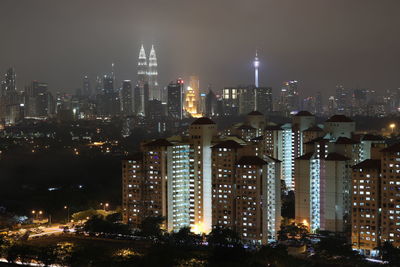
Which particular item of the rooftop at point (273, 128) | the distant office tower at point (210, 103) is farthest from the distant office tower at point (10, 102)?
the rooftop at point (273, 128)

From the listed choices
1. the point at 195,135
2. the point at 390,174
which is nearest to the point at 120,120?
the point at 195,135

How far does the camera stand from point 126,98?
127 feet

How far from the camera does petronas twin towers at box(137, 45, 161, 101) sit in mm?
39594

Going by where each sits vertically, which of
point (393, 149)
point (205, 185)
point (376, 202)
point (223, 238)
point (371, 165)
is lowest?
point (223, 238)

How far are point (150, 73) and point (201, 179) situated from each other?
94.7 feet

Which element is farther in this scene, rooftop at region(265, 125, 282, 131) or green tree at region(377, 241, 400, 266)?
rooftop at region(265, 125, 282, 131)

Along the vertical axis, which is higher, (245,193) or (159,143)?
(159,143)

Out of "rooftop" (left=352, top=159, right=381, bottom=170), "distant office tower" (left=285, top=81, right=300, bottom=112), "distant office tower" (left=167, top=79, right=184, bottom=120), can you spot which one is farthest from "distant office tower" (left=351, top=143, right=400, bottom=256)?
"distant office tower" (left=167, top=79, right=184, bottom=120)

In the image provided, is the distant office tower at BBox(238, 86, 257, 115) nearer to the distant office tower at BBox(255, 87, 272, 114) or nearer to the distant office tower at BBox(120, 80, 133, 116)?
the distant office tower at BBox(255, 87, 272, 114)

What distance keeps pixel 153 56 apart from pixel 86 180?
72.4 ft

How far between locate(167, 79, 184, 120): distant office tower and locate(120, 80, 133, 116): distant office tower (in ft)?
17.8

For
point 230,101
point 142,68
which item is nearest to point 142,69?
point 142,68

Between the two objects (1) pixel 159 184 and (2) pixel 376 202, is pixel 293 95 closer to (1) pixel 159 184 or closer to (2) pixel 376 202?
(1) pixel 159 184

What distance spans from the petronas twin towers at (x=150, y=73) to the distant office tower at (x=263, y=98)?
39.1 ft
